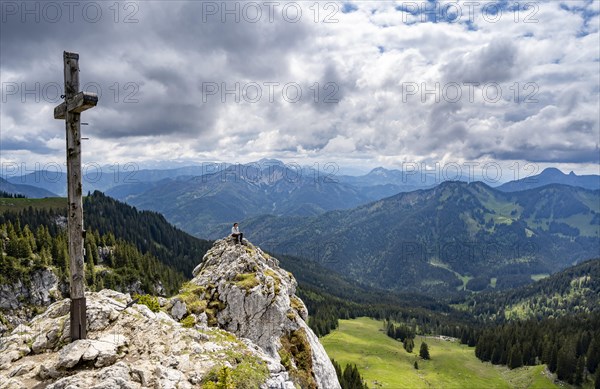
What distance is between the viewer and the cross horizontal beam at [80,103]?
645 inches

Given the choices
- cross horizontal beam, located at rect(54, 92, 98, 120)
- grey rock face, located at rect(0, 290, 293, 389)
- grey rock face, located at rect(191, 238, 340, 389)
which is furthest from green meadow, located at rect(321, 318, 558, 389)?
cross horizontal beam, located at rect(54, 92, 98, 120)

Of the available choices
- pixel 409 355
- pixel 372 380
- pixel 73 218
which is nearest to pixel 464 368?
pixel 409 355

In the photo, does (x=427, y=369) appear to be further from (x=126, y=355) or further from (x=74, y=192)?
(x=74, y=192)

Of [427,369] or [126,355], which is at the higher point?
[126,355]

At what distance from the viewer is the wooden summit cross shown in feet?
56.3

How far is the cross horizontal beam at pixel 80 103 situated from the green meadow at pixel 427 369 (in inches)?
4935

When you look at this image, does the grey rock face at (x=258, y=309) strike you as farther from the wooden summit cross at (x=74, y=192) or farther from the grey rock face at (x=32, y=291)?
the grey rock face at (x=32, y=291)

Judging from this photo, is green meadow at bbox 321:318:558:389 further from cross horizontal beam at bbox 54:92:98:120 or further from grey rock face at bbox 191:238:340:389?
cross horizontal beam at bbox 54:92:98:120

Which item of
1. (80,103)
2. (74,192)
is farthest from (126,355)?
(80,103)

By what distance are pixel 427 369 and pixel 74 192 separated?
168903 millimetres

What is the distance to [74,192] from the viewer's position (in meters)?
17.2

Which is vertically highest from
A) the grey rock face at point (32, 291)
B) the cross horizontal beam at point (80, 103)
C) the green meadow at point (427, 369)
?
the cross horizontal beam at point (80, 103)

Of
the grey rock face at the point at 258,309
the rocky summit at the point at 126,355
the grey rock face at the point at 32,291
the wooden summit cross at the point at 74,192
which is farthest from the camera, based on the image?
the grey rock face at the point at 32,291

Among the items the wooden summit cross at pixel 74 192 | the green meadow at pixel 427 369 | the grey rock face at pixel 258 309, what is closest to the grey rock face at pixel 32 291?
the grey rock face at pixel 258 309
